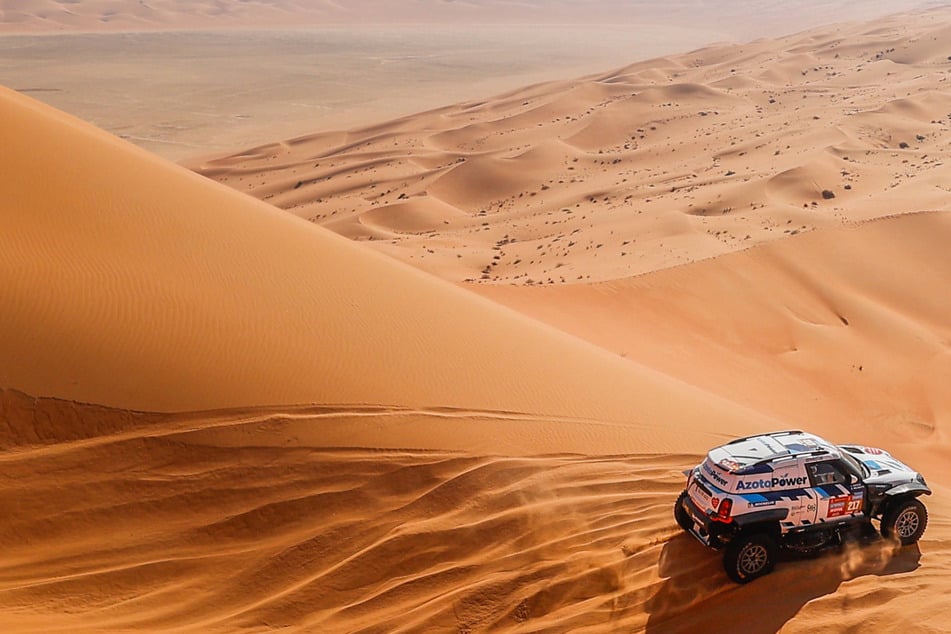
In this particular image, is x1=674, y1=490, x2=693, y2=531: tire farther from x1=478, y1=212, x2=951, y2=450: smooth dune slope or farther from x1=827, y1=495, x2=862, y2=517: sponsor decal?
x1=478, y1=212, x2=951, y2=450: smooth dune slope

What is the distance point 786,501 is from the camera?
6848mm

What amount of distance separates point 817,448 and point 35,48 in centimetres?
8154

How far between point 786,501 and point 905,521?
1238 mm

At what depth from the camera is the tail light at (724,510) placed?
668 centimetres

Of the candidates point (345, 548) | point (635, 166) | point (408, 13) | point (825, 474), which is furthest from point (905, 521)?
point (408, 13)

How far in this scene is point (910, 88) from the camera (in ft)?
123

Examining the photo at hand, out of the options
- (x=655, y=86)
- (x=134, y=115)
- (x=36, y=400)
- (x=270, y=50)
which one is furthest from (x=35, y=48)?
(x=36, y=400)

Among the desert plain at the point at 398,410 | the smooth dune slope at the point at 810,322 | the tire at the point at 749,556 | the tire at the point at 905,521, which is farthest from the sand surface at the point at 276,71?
the tire at the point at 905,521

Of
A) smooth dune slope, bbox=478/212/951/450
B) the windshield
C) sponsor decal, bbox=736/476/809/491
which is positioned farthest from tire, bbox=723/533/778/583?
smooth dune slope, bbox=478/212/951/450

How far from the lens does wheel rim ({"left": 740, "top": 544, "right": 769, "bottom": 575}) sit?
6.69 metres

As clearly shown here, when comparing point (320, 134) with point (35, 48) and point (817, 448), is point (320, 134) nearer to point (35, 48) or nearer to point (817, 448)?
point (817, 448)

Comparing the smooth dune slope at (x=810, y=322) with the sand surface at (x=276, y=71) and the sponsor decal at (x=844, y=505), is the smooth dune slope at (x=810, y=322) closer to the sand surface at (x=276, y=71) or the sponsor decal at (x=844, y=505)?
the sponsor decal at (x=844, y=505)

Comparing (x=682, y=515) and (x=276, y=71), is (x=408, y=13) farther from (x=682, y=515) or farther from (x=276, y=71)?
(x=682, y=515)

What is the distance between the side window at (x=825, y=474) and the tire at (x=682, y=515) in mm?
1026
